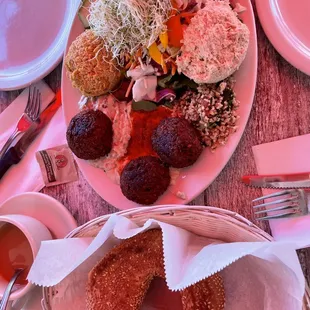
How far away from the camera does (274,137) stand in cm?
94

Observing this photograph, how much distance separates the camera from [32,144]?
1.18 m

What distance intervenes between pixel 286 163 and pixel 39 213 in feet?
2.04

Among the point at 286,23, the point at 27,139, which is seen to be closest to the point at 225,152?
the point at 286,23

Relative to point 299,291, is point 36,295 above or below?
below

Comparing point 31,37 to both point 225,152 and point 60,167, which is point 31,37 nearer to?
point 60,167

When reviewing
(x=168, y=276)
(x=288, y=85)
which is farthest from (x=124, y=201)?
(x=288, y=85)

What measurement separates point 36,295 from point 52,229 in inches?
6.5

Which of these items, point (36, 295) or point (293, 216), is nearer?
point (293, 216)

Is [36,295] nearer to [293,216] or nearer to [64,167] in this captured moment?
[64,167]

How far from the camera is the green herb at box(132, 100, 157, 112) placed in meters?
0.99

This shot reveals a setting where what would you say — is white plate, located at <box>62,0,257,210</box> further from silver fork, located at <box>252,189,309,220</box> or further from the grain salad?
silver fork, located at <box>252,189,309,220</box>

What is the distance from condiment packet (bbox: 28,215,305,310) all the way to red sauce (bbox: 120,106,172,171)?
193 mm

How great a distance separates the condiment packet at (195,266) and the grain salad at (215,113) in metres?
Answer: 0.21

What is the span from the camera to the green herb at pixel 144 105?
0.99 m
